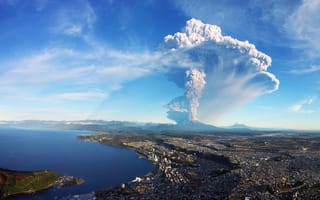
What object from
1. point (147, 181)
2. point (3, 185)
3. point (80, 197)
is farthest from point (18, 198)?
point (147, 181)

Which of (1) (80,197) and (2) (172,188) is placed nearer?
(1) (80,197)

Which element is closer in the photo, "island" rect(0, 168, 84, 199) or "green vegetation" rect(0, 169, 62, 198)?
"green vegetation" rect(0, 169, 62, 198)

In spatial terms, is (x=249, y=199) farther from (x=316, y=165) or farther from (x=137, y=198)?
(x=316, y=165)

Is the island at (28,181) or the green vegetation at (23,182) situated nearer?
the green vegetation at (23,182)

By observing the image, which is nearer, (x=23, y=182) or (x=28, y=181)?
(x=23, y=182)
